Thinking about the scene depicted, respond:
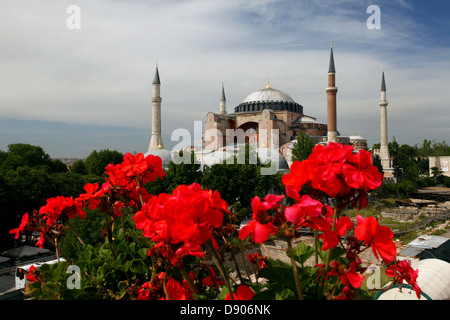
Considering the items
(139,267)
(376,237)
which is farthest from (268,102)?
(376,237)

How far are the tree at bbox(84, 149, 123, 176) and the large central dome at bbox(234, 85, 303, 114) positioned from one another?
56.1 feet

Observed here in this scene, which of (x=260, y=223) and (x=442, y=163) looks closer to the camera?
(x=260, y=223)

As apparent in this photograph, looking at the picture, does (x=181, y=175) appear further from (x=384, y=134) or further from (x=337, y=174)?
(x=384, y=134)

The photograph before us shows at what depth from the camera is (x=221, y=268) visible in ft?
3.82

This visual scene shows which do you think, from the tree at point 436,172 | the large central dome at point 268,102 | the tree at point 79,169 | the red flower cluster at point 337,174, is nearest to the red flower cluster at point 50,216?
the red flower cluster at point 337,174

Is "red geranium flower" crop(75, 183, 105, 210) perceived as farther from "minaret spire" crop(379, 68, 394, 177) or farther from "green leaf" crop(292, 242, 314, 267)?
"minaret spire" crop(379, 68, 394, 177)

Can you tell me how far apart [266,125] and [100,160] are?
60.7ft

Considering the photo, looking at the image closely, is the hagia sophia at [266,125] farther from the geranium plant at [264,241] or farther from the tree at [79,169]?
the geranium plant at [264,241]

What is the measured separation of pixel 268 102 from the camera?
41688 mm

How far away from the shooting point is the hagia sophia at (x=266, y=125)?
30.7 meters

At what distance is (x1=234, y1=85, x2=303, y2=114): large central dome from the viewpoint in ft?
136

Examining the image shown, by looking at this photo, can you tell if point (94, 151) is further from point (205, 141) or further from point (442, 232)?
point (442, 232)

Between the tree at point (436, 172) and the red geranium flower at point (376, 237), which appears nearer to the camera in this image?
the red geranium flower at point (376, 237)

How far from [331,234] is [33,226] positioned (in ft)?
5.93
